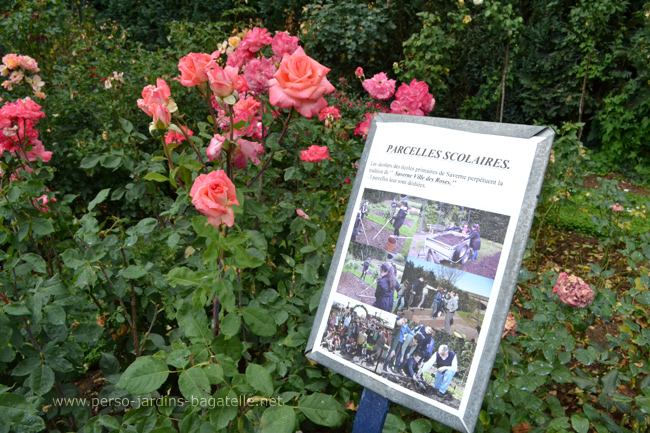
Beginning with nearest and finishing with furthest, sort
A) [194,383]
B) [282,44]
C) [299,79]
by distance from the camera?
1. [194,383]
2. [299,79]
3. [282,44]

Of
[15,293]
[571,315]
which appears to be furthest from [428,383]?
[15,293]

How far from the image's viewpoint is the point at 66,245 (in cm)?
148

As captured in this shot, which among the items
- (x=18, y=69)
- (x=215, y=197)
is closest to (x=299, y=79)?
(x=215, y=197)

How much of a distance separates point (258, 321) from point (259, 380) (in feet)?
0.59

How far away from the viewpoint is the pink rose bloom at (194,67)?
1009 millimetres

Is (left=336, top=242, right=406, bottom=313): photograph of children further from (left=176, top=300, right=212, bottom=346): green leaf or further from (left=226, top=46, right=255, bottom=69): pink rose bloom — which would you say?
(left=226, top=46, right=255, bottom=69): pink rose bloom

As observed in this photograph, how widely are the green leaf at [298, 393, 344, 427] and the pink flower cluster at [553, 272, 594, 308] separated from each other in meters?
0.72

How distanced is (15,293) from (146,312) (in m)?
0.40

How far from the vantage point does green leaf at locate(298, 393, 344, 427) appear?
3.14 feet

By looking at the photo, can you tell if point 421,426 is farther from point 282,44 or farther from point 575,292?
point 282,44

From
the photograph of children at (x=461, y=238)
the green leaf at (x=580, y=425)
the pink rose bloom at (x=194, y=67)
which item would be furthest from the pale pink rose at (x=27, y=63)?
the green leaf at (x=580, y=425)

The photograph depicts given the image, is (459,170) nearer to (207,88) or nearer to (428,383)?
(428,383)

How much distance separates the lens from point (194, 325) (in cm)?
103

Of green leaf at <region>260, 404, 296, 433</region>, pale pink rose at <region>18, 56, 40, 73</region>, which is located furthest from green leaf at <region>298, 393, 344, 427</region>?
pale pink rose at <region>18, 56, 40, 73</region>
